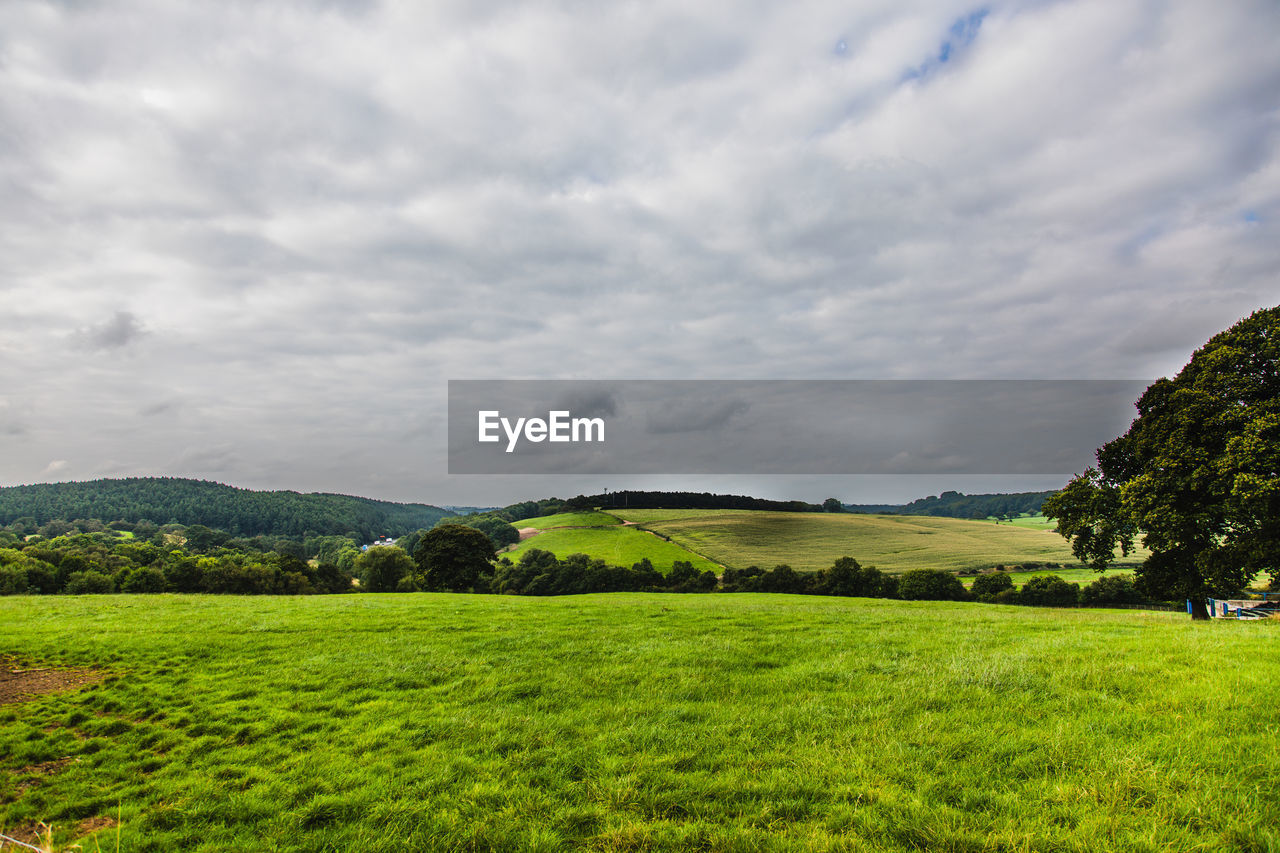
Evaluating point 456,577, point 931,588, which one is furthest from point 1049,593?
point 456,577

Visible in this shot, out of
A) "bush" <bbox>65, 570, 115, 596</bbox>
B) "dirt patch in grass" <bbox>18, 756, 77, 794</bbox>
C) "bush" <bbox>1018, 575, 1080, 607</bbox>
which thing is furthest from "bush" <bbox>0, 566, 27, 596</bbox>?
"bush" <bbox>1018, 575, 1080, 607</bbox>

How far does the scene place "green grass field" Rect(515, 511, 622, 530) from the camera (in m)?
114

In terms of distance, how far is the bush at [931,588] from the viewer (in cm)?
6344

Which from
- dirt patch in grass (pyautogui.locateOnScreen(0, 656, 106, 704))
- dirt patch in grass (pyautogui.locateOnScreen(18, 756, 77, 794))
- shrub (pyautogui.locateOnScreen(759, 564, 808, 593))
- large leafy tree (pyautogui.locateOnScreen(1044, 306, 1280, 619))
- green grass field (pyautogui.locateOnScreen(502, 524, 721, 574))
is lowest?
shrub (pyautogui.locateOnScreen(759, 564, 808, 593))

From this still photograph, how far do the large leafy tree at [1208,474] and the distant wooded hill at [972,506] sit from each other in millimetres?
130660

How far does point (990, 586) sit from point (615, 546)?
55519 millimetres

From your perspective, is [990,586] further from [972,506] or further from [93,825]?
[972,506]

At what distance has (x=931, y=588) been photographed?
63.6m

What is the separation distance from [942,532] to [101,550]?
138 metres

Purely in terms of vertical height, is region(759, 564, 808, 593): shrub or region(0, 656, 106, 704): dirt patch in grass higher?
region(0, 656, 106, 704): dirt patch in grass

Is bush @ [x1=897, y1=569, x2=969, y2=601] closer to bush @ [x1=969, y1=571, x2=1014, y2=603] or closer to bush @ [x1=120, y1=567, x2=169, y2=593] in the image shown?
bush @ [x1=969, y1=571, x2=1014, y2=603]

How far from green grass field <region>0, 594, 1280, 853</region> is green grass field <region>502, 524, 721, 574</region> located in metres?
71.5

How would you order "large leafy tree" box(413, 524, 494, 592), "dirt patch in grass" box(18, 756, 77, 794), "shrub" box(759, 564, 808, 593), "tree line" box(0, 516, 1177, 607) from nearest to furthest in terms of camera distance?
"dirt patch in grass" box(18, 756, 77, 794), "tree line" box(0, 516, 1177, 607), "large leafy tree" box(413, 524, 494, 592), "shrub" box(759, 564, 808, 593)

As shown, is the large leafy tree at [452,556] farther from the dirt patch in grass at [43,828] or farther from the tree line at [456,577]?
the dirt patch in grass at [43,828]
